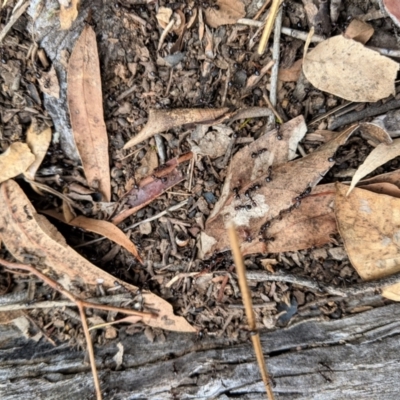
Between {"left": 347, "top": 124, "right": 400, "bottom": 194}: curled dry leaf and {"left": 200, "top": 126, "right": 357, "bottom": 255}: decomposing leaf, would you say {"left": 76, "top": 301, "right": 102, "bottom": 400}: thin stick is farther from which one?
{"left": 347, "top": 124, "right": 400, "bottom": 194}: curled dry leaf

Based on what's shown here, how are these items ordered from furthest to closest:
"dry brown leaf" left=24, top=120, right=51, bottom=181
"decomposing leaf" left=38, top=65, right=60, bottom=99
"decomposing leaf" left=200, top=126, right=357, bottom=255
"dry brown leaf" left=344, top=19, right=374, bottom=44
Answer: "dry brown leaf" left=24, top=120, right=51, bottom=181 < "decomposing leaf" left=38, top=65, right=60, bottom=99 < "decomposing leaf" left=200, top=126, right=357, bottom=255 < "dry brown leaf" left=344, top=19, right=374, bottom=44

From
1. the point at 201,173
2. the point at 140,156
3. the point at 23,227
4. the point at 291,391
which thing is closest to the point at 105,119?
the point at 140,156

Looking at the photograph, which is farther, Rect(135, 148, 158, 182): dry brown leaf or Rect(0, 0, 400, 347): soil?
Rect(135, 148, 158, 182): dry brown leaf

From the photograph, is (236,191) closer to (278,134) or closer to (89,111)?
(278,134)

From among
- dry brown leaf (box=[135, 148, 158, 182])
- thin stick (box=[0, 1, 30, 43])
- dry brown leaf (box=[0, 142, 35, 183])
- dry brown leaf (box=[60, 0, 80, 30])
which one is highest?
thin stick (box=[0, 1, 30, 43])

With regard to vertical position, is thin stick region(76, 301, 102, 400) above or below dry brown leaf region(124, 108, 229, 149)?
below

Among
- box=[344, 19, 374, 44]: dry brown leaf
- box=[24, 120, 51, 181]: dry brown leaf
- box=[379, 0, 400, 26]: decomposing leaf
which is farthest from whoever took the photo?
box=[24, 120, 51, 181]: dry brown leaf

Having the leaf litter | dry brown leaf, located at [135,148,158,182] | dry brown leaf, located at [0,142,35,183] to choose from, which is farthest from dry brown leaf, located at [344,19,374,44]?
dry brown leaf, located at [0,142,35,183]

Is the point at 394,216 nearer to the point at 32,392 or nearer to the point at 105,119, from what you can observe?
the point at 105,119
